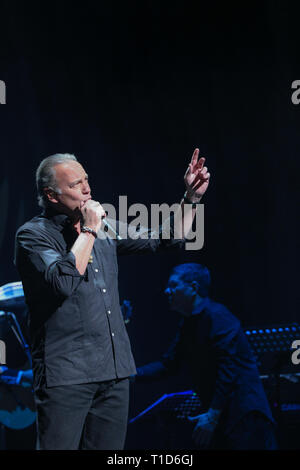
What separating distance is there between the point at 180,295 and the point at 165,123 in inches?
69.9

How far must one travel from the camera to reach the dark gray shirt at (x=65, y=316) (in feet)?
6.21

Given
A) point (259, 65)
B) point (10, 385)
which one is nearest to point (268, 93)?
point (259, 65)

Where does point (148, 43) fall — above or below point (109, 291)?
above

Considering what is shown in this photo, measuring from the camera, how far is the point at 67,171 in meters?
2.22

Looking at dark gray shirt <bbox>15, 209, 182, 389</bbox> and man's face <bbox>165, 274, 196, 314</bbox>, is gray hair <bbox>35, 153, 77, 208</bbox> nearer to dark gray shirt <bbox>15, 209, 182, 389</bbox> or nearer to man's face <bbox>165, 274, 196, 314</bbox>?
dark gray shirt <bbox>15, 209, 182, 389</bbox>

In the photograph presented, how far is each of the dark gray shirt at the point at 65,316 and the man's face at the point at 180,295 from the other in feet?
4.62

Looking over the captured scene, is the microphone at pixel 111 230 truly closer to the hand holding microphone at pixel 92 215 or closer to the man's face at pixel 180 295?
the hand holding microphone at pixel 92 215

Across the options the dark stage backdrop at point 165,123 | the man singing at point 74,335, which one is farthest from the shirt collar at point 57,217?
the dark stage backdrop at point 165,123

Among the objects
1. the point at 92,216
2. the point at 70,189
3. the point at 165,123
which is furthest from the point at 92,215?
the point at 165,123

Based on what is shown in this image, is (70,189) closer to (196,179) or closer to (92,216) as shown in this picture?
(92,216)

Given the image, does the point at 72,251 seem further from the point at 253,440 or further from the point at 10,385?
the point at 10,385

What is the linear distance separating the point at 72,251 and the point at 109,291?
0.29 m

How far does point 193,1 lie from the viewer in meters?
4.34

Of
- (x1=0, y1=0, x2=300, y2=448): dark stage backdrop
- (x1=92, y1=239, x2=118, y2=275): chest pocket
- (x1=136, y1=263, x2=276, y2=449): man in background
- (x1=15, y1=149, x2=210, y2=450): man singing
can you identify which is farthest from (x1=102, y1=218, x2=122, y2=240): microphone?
(x1=0, y1=0, x2=300, y2=448): dark stage backdrop
